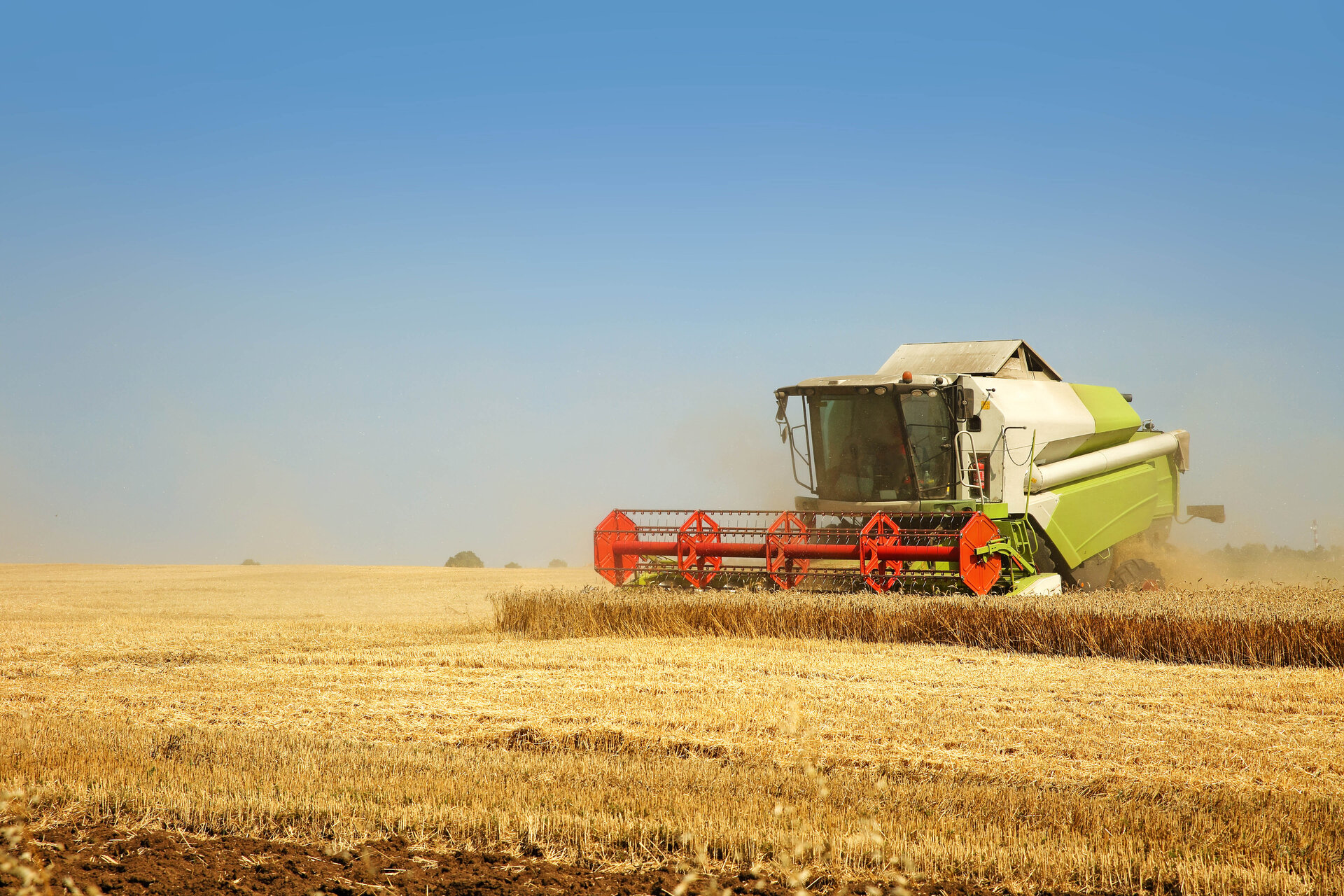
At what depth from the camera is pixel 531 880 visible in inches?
138

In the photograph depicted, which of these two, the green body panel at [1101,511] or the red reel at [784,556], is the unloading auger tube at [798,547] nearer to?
the red reel at [784,556]

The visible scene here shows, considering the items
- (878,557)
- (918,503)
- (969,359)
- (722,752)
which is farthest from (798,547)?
(722,752)

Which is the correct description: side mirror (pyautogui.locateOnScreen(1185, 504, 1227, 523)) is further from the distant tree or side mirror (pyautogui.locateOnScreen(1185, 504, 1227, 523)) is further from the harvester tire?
the distant tree

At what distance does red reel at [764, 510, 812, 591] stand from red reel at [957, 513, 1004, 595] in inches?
60.4

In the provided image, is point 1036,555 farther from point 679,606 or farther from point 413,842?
point 413,842

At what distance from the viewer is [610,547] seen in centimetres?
1129

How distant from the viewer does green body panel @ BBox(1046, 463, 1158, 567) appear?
11688mm

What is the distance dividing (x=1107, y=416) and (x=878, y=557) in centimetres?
504

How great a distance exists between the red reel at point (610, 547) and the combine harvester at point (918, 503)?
0.02 metres

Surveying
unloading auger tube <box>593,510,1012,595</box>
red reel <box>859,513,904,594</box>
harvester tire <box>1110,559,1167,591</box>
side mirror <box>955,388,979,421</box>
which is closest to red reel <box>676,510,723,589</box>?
unloading auger tube <box>593,510,1012,595</box>

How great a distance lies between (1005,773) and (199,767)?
3.67 m

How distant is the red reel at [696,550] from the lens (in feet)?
35.4

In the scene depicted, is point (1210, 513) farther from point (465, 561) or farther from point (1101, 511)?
point (465, 561)

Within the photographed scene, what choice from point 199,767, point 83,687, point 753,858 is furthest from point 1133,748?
point 83,687
